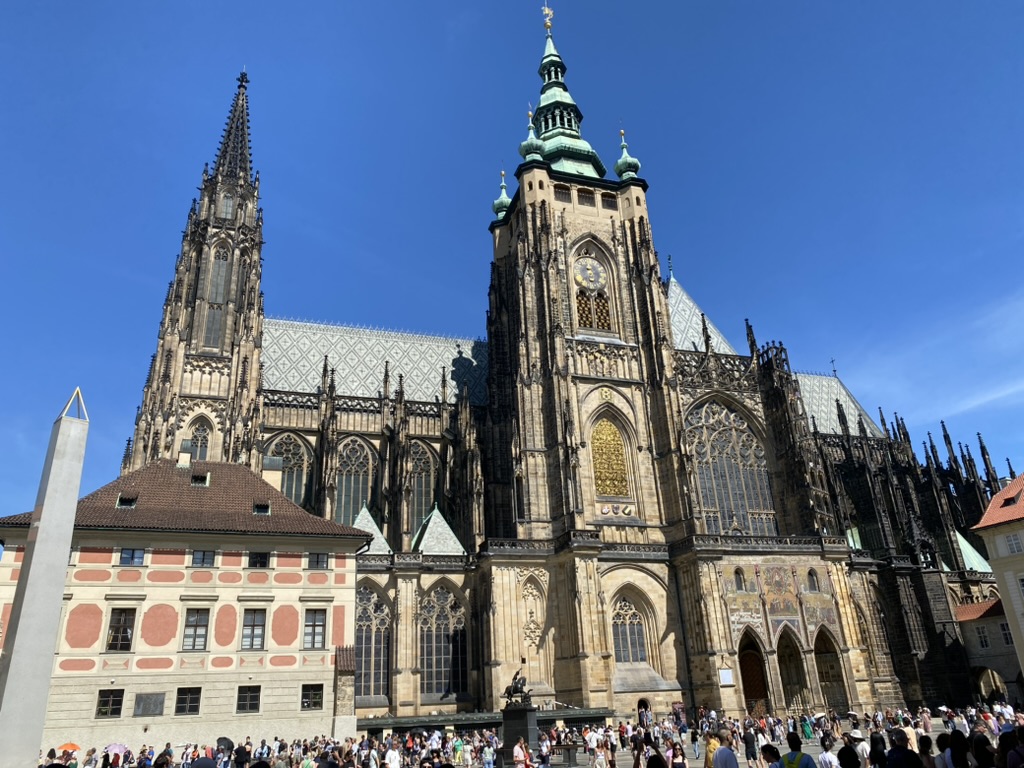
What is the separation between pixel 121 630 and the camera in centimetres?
2400

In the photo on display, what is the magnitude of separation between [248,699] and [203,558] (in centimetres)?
486

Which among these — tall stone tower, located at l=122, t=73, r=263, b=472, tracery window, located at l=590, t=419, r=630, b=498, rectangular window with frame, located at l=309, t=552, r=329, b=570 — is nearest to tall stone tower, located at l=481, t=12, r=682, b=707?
tracery window, located at l=590, t=419, r=630, b=498

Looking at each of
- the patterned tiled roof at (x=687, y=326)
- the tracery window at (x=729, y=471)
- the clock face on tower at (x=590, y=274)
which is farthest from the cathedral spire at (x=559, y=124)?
the tracery window at (x=729, y=471)

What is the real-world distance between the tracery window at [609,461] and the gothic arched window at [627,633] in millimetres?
5671

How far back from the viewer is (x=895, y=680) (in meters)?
37.4

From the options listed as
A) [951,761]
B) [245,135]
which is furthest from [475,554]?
[245,135]

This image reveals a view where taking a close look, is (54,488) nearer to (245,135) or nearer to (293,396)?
(293,396)

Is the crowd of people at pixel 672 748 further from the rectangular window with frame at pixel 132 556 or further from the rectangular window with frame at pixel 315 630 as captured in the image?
the rectangular window with frame at pixel 132 556

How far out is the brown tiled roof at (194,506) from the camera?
2512 centimetres

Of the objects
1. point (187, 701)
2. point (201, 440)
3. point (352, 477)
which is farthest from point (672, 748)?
point (201, 440)

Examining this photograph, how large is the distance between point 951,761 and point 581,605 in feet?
83.0

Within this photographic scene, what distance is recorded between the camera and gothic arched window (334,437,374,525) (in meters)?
40.1

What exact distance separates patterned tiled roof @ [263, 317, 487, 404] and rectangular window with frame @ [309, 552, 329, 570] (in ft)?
62.2

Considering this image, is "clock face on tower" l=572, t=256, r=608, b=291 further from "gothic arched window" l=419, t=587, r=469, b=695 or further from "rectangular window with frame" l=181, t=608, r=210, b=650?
"rectangular window with frame" l=181, t=608, r=210, b=650
